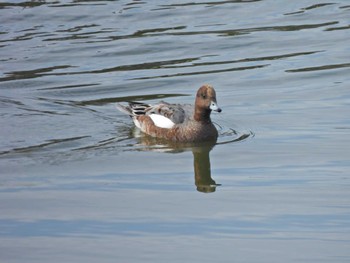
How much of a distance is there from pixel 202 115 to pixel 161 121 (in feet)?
2.13

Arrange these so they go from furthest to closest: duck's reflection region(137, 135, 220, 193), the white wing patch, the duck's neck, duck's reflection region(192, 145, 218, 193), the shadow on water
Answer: the white wing patch, the duck's neck, the shadow on water, duck's reflection region(137, 135, 220, 193), duck's reflection region(192, 145, 218, 193)

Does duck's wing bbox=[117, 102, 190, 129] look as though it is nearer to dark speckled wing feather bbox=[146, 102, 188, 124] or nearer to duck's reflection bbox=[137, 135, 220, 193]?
dark speckled wing feather bbox=[146, 102, 188, 124]

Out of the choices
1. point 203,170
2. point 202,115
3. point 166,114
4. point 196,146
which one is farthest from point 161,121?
point 203,170

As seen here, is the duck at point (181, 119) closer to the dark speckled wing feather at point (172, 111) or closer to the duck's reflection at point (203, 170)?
the dark speckled wing feather at point (172, 111)

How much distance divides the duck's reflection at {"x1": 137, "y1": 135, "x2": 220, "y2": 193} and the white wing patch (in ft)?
0.72

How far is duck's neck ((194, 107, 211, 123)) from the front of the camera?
15062mm

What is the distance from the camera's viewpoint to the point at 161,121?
15453 millimetres

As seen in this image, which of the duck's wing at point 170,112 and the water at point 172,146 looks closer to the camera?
the water at point 172,146

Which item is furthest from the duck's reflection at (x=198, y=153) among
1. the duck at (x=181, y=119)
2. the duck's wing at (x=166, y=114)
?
the duck's wing at (x=166, y=114)

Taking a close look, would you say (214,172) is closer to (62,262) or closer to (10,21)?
(62,262)

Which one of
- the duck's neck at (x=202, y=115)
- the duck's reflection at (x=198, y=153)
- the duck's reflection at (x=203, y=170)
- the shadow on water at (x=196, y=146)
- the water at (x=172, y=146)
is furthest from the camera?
the duck's neck at (x=202, y=115)

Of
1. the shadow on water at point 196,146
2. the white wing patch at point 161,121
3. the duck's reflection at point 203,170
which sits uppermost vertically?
the white wing patch at point 161,121

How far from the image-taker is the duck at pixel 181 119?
587 inches

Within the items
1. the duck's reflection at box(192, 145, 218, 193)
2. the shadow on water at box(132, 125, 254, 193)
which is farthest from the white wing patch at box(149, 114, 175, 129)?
the duck's reflection at box(192, 145, 218, 193)
